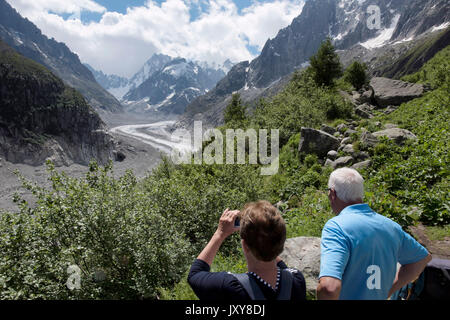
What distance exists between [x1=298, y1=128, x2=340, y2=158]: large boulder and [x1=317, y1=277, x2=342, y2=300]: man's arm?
731 inches

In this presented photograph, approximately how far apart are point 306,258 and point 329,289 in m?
4.54

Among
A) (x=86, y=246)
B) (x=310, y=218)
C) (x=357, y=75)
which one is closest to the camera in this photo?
(x=86, y=246)

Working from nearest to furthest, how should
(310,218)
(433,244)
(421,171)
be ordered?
(433,244)
(310,218)
(421,171)

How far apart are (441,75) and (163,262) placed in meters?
35.2

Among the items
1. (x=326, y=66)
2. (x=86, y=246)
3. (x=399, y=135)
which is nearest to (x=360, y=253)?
(x=86, y=246)

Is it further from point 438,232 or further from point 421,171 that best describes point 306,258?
point 421,171

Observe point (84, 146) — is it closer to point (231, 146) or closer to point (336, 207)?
point (231, 146)

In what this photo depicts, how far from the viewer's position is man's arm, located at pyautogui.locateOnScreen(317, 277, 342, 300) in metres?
3.02

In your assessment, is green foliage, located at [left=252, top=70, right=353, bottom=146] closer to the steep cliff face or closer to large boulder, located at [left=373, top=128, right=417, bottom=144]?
large boulder, located at [left=373, top=128, right=417, bottom=144]

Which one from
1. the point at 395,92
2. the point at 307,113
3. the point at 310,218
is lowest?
the point at 310,218

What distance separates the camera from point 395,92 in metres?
30.8

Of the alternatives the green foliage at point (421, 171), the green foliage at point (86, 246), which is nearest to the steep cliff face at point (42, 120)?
the green foliage at point (86, 246)

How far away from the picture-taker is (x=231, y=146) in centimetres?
2905
